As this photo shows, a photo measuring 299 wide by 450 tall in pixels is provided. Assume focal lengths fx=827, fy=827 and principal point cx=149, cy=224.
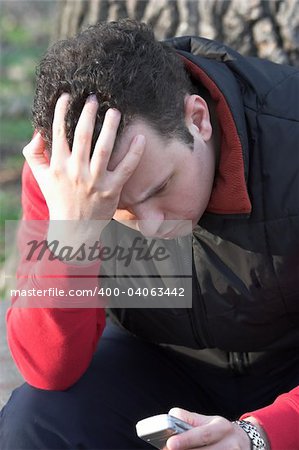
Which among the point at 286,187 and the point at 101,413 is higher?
the point at 286,187

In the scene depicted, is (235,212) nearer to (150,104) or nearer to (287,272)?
(287,272)

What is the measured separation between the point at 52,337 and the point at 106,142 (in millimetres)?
642

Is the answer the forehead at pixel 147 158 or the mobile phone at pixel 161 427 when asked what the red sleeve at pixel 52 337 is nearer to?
the forehead at pixel 147 158

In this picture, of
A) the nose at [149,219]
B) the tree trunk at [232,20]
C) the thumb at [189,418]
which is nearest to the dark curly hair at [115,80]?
the nose at [149,219]

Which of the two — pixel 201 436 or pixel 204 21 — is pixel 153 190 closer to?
pixel 201 436

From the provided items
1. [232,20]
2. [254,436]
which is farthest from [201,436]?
[232,20]

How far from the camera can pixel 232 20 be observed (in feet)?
10.5

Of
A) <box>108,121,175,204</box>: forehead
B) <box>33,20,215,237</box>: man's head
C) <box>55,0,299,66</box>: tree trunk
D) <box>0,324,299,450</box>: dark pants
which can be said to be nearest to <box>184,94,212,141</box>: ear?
<box>33,20,215,237</box>: man's head

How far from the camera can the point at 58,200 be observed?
199cm

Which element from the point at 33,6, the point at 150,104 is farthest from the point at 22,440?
the point at 33,6

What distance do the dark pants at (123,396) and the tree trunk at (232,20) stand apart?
1.30m

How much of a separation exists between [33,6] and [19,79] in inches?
51.9

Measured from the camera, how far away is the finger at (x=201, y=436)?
166cm

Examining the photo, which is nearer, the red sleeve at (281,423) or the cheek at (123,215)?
the red sleeve at (281,423)
